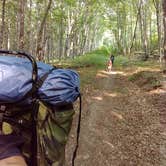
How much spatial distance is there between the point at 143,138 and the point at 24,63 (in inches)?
240

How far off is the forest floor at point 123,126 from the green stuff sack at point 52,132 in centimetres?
415

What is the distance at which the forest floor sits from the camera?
690 cm

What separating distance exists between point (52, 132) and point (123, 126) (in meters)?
6.71

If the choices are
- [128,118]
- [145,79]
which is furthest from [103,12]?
[128,118]

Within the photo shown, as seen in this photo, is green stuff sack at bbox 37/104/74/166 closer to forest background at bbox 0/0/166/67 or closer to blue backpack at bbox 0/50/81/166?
blue backpack at bbox 0/50/81/166

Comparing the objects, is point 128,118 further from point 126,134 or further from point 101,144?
point 101,144

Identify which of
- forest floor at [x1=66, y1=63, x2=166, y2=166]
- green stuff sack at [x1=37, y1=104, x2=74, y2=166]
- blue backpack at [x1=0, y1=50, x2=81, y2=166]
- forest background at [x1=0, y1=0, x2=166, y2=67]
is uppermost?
forest background at [x1=0, y1=0, x2=166, y2=67]

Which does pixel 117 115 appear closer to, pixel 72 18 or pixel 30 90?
pixel 30 90

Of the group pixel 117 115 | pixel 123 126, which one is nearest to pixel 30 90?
pixel 123 126

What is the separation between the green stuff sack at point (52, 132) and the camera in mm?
2311

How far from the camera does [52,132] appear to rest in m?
2.33

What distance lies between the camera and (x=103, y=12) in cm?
4409

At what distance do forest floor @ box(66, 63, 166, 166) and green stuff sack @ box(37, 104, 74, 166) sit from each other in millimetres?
4149

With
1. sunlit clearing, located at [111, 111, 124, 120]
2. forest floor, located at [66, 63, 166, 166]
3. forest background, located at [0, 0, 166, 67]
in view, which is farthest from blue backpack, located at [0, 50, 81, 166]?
forest background, located at [0, 0, 166, 67]
